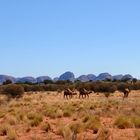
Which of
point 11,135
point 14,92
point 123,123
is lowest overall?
point 11,135

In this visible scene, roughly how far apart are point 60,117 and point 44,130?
7135mm

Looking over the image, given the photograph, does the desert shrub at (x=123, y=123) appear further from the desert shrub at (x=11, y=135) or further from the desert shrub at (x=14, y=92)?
the desert shrub at (x=14, y=92)

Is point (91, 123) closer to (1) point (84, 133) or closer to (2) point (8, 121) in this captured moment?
(1) point (84, 133)

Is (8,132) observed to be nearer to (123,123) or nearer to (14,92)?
(123,123)

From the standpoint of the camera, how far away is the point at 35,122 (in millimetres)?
22906

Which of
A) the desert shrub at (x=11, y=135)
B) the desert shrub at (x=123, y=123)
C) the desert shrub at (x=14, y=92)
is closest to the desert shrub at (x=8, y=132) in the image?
the desert shrub at (x=11, y=135)

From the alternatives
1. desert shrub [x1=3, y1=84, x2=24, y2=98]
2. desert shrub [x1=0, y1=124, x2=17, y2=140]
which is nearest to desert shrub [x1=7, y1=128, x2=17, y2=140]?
desert shrub [x1=0, y1=124, x2=17, y2=140]

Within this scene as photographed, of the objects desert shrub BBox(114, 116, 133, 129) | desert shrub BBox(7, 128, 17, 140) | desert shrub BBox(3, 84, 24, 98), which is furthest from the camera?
desert shrub BBox(3, 84, 24, 98)

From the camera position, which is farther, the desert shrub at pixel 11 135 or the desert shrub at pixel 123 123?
the desert shrub at pixel 123 123

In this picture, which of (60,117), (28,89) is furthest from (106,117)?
(28,89)

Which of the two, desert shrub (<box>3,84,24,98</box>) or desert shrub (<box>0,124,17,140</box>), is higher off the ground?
desert shrub (<box>3,84,24,98</box>)

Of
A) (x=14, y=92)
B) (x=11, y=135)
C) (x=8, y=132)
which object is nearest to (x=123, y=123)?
(x=8, y=132)

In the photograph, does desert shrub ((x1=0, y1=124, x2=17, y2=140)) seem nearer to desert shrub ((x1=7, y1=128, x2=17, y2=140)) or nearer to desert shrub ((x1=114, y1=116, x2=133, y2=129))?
desert shrub ((x1=7, y1=128, x2=17, y2=140))

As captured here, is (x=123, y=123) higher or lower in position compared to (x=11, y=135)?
higher
